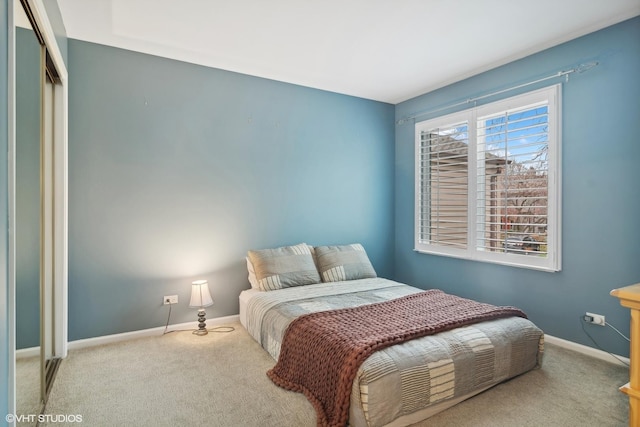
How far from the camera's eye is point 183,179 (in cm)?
342

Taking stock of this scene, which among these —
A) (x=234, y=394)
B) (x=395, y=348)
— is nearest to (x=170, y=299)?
(x=234, y=394)

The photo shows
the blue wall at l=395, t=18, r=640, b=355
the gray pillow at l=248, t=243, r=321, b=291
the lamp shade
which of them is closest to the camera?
the blue wall at l=395, t=18, r=640, b=355

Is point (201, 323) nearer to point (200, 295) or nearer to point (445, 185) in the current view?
point (200, 295)

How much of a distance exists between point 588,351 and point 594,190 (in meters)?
1.32

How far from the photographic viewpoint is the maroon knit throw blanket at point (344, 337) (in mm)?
1924

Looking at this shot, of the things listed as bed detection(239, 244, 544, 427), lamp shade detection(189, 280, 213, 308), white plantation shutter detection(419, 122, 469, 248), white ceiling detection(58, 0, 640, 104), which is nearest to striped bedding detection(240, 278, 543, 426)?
bed detection(239, 244, 544, 427)

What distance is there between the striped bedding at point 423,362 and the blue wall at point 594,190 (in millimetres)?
725

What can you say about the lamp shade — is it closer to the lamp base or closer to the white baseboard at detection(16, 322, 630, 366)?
the lamp base

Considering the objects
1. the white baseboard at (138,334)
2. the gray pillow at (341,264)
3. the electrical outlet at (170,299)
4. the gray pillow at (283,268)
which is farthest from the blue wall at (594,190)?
the electrical outlet at (170,299)

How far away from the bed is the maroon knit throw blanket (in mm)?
45

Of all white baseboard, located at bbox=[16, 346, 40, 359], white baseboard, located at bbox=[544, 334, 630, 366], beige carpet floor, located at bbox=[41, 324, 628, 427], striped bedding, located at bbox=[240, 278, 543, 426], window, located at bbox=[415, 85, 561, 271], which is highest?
window, located at bbox=[415, 85, 561, 271]

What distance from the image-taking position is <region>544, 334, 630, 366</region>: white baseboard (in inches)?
105

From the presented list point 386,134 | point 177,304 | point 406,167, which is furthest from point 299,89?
point 177,304

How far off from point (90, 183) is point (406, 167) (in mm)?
3551
